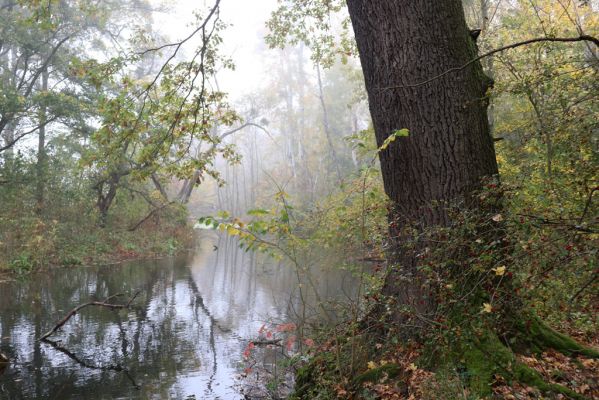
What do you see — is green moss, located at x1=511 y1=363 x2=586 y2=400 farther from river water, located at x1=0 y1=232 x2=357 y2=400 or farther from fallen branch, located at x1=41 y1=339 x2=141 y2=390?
fallen branch, located at x1=41 y1=339 x2=141 y2=390

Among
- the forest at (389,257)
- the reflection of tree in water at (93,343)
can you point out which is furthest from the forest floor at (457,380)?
the reflection of tree in water at (93,343)

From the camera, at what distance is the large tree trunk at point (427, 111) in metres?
4.06

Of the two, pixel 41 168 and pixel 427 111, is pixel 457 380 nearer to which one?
pixel 427 111

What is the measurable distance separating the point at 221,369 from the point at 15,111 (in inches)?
540

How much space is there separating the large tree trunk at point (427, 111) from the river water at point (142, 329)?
1891 mm

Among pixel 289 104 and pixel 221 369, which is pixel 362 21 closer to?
pixel 221 369

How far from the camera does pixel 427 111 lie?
412cm

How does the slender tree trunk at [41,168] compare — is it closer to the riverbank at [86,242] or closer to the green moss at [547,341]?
the riverbank at [86,242]

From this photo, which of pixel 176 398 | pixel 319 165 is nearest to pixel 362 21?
pixel 176 398

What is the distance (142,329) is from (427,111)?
283 inches

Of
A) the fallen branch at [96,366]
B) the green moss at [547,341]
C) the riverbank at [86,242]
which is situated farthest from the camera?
the riverbank at [86,242]

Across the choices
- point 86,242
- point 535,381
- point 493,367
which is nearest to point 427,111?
point 493,367

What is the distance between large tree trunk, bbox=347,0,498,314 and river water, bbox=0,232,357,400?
6.20ft

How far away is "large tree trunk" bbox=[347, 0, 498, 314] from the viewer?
406 cm
